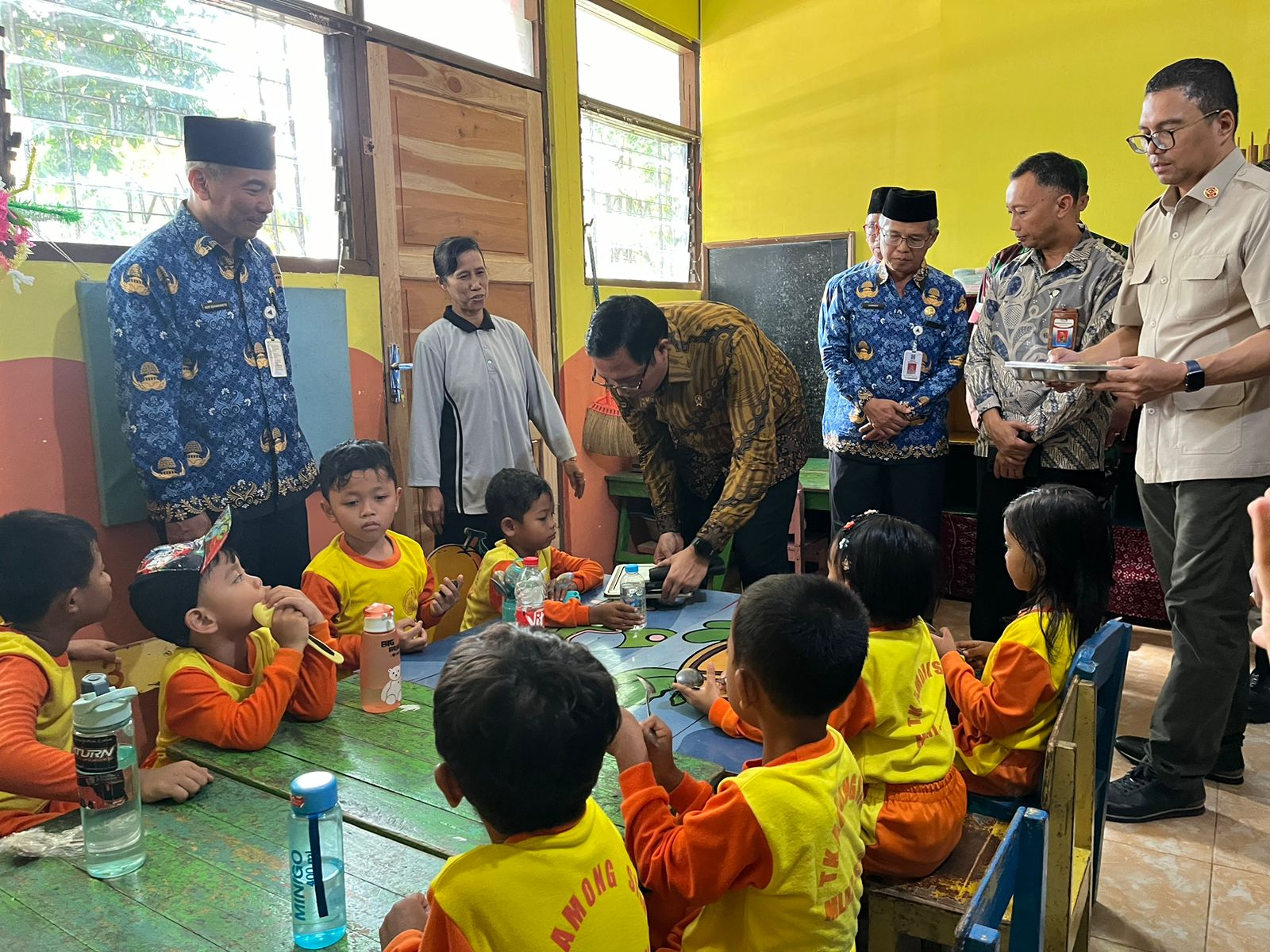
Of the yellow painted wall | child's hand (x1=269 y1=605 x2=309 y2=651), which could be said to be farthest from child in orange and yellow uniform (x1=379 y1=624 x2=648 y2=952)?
the yellow painted wall

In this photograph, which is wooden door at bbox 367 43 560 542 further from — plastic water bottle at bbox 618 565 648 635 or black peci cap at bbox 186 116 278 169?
plastic water bottle at bbox 618 565 648 635

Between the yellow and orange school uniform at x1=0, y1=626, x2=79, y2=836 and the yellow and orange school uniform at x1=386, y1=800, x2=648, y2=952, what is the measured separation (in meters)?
0.70

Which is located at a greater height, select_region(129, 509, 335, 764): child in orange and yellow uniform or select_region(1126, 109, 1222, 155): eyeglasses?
select_region(1126, 109, 1222, 155): eyeglasses

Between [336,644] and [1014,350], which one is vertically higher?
[1014,350]

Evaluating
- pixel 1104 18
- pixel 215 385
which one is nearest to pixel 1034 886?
pixel 215 385

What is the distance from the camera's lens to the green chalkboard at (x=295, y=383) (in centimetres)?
252

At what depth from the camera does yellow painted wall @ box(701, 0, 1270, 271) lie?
164 inches

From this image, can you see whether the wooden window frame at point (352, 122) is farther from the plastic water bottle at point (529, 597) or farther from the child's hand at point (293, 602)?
the child's hand at point (293, 602)

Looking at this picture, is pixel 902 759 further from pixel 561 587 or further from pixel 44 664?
pixel 44 664

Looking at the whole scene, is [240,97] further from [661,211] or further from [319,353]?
[661,211]

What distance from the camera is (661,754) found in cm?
125

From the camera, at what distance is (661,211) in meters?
5.29

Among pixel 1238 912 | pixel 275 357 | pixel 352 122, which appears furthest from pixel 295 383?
pixel 1238 912

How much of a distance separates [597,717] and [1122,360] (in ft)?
5.76
